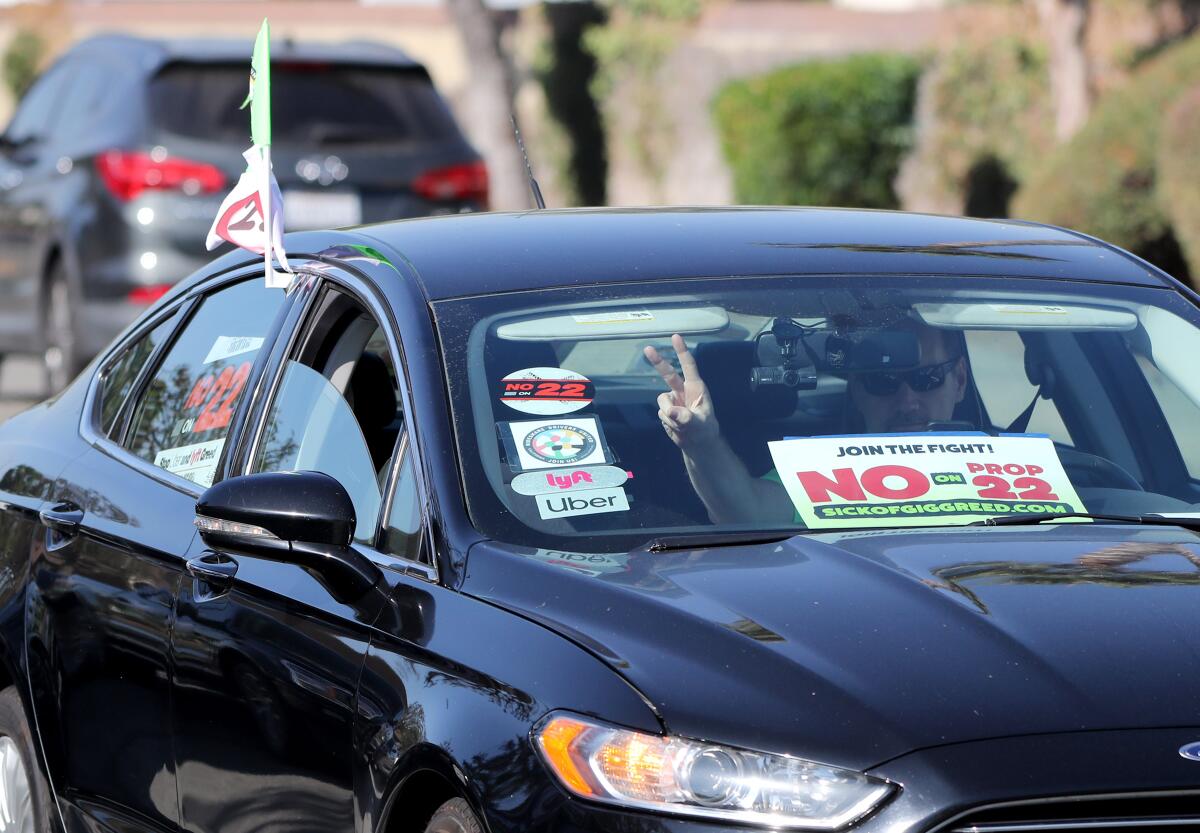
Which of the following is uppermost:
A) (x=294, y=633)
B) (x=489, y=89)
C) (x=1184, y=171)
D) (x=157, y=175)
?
(x=489, y=89)

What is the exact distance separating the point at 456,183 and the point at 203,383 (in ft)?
25.3

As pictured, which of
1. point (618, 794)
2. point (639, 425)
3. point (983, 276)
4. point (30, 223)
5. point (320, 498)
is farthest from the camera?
point (30, 223)

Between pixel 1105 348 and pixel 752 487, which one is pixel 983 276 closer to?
pixel 1105 348

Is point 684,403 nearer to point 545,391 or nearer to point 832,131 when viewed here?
point 545,391

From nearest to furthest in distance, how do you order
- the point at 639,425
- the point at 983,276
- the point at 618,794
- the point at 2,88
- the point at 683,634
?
1. the point at 618,794
2. the point at 683,634
3. the point at 639,425
4. the point at 983,276
5. the point at 2,88

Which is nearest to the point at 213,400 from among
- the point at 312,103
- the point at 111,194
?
the point at 111,194

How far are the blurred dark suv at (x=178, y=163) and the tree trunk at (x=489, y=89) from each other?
14.8m

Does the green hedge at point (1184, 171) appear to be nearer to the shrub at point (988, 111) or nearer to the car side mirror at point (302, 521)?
the shrub at point (988, 111)

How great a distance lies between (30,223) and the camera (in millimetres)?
12789

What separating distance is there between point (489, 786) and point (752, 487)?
3.10ft

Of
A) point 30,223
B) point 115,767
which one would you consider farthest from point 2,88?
point 115,767

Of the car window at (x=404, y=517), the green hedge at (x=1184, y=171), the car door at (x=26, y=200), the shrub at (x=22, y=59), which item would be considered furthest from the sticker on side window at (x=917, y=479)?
the shrub at (x=22, y=59)

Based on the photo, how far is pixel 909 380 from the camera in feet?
13.9

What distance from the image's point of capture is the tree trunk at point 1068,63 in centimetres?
2416
